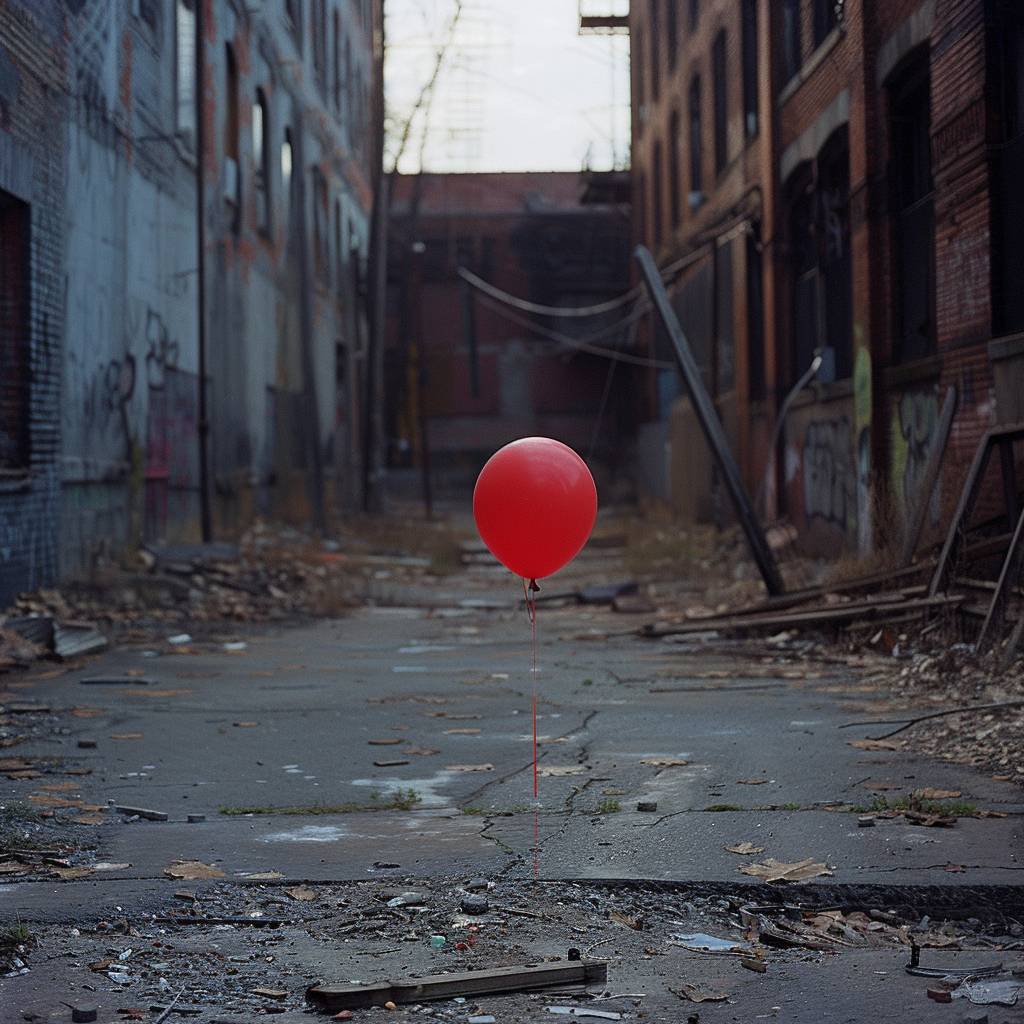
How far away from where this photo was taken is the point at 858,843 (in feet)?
16.0

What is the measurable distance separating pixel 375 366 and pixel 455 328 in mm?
11096

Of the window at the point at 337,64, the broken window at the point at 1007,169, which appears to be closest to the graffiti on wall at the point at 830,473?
the broken window at the point at 1007,169

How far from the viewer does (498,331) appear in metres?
40.4

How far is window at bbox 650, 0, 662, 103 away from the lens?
99.1 ft

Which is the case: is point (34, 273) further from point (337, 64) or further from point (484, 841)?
point (337, 64)

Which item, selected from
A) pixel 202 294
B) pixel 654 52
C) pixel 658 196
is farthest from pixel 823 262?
pixel 654 52

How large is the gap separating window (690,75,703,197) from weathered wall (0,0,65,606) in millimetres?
14692

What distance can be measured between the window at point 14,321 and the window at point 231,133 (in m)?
8.16

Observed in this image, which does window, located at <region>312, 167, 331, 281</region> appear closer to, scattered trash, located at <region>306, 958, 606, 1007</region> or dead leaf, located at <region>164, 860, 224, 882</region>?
dead leaf, located at <region>164, 860, 224, 882</region>

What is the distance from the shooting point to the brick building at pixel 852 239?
10461mm

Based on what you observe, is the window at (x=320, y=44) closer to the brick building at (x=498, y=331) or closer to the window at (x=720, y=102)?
the window at (x=720, y=102)

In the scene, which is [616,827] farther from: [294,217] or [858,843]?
[294,217]

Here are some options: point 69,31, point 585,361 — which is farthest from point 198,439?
point 585,361

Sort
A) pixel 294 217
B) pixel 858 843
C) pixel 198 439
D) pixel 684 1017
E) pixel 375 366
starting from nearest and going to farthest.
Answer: pixel 684 1017, pixel 858 843, pixel 198 439, pixel 294 217, pixel 375 366
